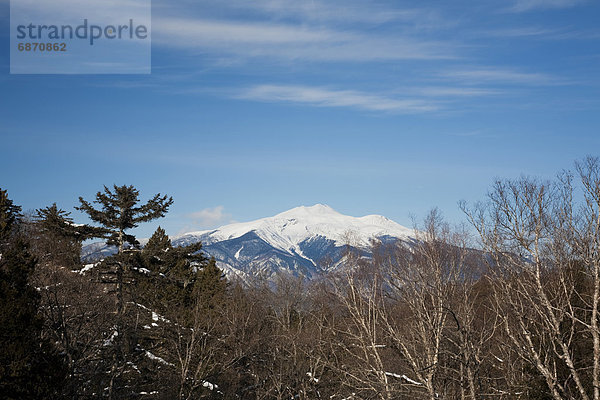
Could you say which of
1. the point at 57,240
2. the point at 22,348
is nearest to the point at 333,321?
the point at 22,348

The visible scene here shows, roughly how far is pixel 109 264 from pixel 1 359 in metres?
16.3

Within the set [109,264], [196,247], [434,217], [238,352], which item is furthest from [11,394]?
[196,247]

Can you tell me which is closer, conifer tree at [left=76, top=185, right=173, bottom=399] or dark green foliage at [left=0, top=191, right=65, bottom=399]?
dark green foliage at [left=0, top=191, right=65, bottom=399]

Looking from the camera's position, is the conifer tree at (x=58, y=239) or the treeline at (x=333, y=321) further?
the conifer tree at (x=58, y=239)

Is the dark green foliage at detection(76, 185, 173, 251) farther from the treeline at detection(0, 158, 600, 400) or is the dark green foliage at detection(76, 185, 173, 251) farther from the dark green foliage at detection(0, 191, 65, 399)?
the dark green foliage at detection(0, 191, 65, 399)

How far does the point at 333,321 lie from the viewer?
20.8 meters

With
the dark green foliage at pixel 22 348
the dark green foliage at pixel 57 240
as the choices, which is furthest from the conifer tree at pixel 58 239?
the dark green foliage at pixel 22 348

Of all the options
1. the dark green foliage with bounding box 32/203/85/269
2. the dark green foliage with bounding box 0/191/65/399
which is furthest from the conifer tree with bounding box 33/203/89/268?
the dark green foliage with bounding box 0/191/65/399

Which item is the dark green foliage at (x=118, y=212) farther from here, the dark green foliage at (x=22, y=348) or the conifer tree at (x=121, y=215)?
the dark green foliage at (x=22, y=348)

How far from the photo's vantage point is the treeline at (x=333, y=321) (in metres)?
12.1

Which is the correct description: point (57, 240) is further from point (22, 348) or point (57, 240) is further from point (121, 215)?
point (22, 348)

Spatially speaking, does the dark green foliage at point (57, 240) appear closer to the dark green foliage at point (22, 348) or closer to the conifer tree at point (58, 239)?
the conifer tree at point (58, 239)

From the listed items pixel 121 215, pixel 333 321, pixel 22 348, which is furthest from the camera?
pixel 121 215

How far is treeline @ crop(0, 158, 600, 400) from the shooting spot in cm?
1205
